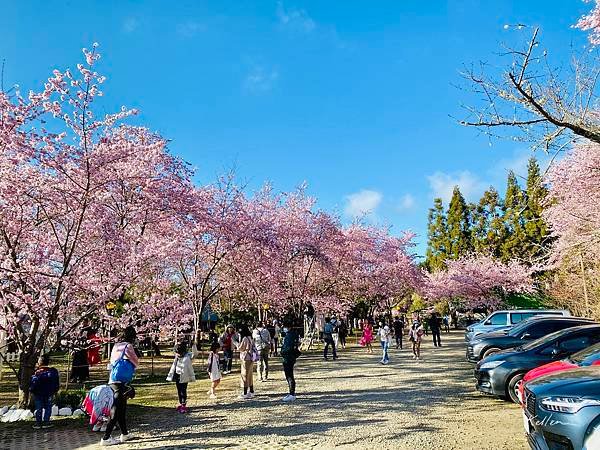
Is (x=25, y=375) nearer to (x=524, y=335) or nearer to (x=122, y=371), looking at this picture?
(x=122, y=371)

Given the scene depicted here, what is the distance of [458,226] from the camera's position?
53.6 metres

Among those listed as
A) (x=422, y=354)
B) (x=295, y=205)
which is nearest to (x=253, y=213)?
(x=295, y=205)

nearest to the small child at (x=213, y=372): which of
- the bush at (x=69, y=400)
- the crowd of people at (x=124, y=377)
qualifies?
the crowd of people at (x=124, y=377)

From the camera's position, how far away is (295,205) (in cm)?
2856

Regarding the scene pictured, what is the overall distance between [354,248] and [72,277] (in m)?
25.2

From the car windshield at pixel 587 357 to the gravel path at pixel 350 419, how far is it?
1322 millimetres

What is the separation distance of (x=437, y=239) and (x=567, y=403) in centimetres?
5234

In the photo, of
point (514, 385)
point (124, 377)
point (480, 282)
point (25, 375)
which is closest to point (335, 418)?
point (514, 385)

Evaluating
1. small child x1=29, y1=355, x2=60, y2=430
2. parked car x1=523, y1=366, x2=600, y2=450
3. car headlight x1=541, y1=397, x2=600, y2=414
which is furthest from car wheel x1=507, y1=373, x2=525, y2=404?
small child x1=29, y1=355, x2=60, y2=430

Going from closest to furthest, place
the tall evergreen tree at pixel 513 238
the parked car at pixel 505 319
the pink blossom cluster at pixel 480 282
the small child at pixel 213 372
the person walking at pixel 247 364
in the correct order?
the person walking at pixel 247 364, the small child at pixel 213 372, the parked car at pixel 505 319, the pink blossom cluster at pixel 480 282, the tall evergreen tree at pixel 513 238

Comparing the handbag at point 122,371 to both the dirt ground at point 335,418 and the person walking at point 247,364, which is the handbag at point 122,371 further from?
→ the person walking at point 247,364

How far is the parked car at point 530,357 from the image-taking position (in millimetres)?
8969

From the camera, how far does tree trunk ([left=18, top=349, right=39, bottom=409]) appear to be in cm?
980

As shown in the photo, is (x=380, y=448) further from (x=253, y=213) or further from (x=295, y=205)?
(x=295, y=205)
